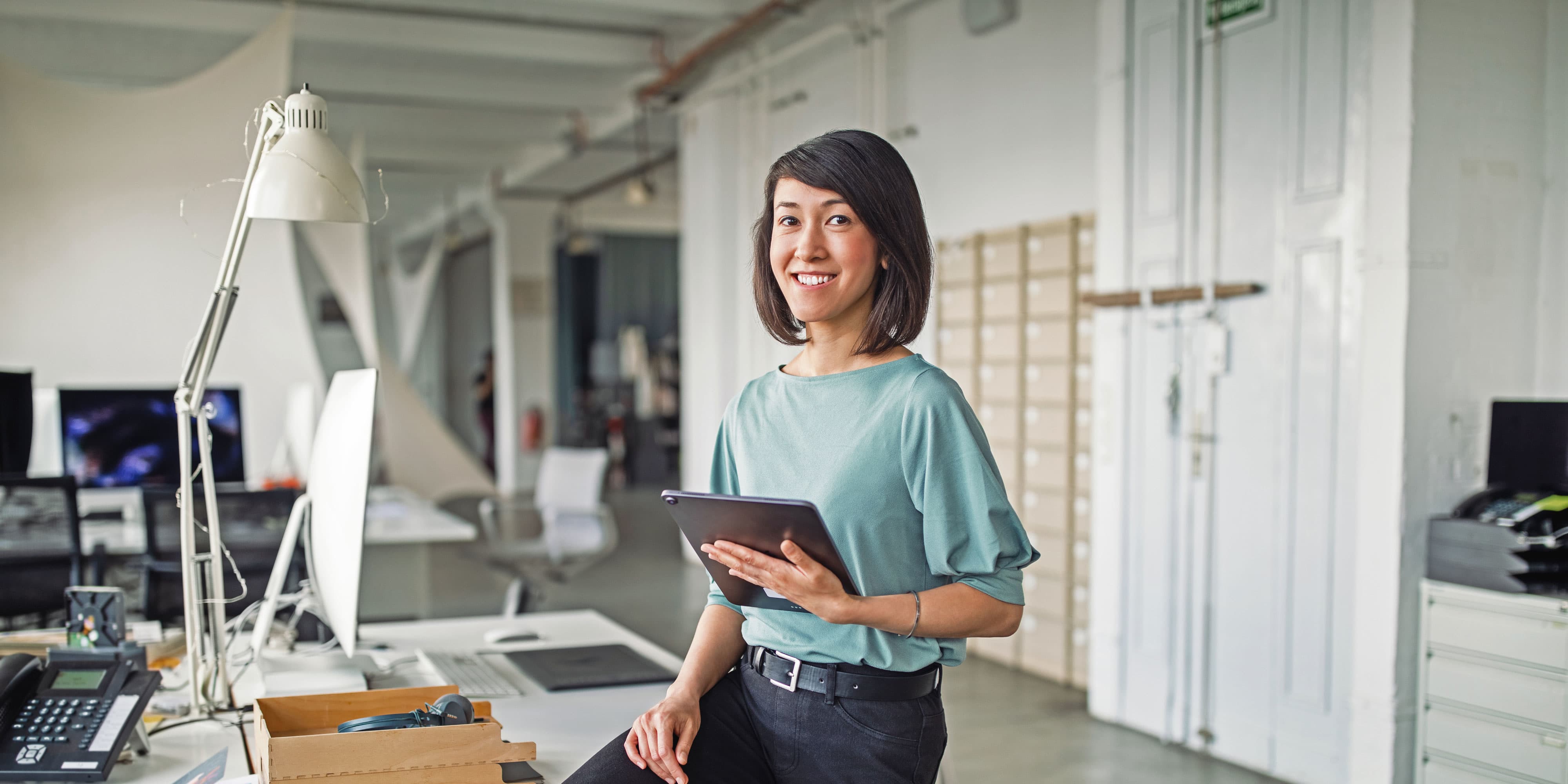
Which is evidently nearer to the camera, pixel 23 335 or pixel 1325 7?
pixel 1325 7

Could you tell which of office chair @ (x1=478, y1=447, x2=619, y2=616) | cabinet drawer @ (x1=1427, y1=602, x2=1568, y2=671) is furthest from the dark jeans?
office chair @ (x1=478, y1=447, x2=619, y2=616)

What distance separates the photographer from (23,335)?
18.3 feet

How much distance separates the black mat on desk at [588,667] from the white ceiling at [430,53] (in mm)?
5041

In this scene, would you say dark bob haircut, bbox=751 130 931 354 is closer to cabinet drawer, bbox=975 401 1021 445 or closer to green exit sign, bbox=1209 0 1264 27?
green exit sign, bbox=1209 0 1264 27

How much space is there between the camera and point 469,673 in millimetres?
2129

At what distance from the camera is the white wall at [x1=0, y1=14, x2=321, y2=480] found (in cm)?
553

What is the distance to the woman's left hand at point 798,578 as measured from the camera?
1274 millimetres

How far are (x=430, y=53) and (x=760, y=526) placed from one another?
25.2 ft

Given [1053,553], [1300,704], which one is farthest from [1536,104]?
[1053,553]

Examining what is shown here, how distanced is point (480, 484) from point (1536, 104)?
627 cm

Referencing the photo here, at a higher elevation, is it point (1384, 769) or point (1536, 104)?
point (1536, 104)

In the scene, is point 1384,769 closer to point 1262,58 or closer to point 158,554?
point 1262,58

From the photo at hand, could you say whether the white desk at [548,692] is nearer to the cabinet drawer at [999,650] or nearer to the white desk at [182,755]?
the white desk at [182,755]

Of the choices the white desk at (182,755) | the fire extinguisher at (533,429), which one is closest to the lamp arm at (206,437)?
the white desk at (182,755)
